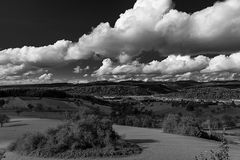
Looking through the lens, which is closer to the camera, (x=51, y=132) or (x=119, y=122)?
(x=51, y=132)

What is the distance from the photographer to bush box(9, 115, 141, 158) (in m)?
22.7

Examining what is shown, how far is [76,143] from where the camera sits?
76.4 feet

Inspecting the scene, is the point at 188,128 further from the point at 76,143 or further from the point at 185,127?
the point at 76,143

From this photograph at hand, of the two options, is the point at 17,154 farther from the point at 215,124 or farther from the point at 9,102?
the point at 9,102

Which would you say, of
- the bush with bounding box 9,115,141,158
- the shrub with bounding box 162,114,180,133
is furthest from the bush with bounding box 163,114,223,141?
the bush with bounding box 9,115,141,158

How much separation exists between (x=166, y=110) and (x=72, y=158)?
362 ft

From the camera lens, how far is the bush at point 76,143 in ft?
74.5

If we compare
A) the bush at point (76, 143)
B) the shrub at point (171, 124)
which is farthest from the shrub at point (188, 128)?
the bush at point (76, 143)

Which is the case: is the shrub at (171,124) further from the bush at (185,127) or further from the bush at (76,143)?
the bush at (76,143)

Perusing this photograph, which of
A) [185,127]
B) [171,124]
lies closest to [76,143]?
[185,127]

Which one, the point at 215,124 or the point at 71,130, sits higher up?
the point at 71,130

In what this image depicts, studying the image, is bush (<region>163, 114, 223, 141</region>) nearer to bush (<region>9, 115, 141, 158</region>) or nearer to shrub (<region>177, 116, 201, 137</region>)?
shrub (<region>177, 116, 201, 137</region>)

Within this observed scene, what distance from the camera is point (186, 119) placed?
4022 centimetres

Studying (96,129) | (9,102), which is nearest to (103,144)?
(96,129)
